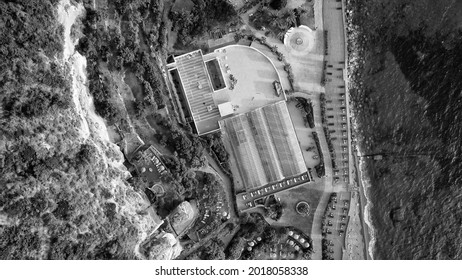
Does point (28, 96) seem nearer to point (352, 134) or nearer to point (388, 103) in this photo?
point (352, 134)

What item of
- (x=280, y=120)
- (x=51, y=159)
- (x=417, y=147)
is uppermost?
(x=51, y=159)

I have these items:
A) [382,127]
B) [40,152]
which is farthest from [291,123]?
[40,152]

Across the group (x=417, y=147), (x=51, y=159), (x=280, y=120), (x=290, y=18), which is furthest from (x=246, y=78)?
(x=51, y=159)

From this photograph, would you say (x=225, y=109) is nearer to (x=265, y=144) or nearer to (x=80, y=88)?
(x=265, y=144)

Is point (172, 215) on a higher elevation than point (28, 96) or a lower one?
lower

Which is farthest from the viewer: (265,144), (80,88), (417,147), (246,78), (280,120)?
(417,147)
